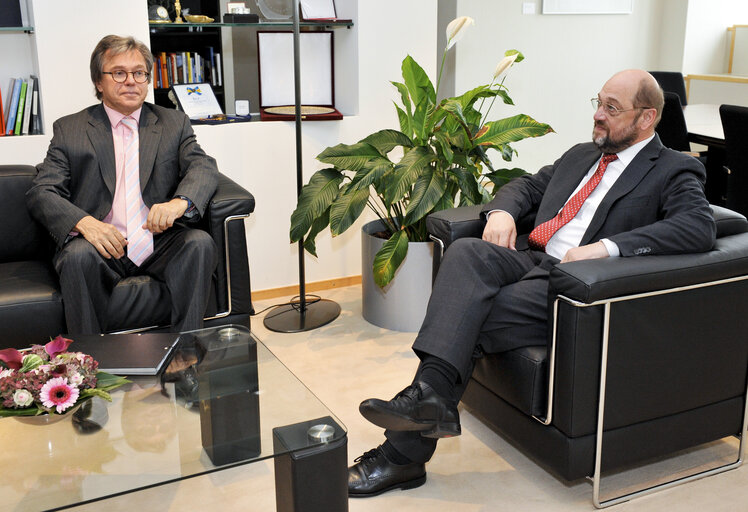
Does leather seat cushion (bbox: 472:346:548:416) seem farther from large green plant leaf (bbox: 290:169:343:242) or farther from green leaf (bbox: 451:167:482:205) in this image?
large green plant leaf (bbox: 290:169:343:242)

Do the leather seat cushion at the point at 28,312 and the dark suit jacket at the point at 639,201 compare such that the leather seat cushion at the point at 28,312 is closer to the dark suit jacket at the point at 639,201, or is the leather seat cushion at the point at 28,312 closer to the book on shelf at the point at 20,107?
the book on shelf at the point at 20,107

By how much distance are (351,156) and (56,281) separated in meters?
1.24

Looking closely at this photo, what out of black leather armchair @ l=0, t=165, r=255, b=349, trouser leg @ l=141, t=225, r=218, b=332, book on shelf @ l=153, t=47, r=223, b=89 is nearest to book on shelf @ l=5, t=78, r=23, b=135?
black leather armchair @ l=0, t=165, r=255, b=349

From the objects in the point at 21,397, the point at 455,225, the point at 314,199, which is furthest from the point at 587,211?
the point at 21,397

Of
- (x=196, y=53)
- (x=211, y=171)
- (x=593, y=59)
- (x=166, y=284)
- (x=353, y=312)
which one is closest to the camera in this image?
(x=166, y=284)

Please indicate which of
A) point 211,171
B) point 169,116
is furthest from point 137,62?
point 211,171

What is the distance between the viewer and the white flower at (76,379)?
1.80 metres

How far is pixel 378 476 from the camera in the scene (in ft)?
7.38

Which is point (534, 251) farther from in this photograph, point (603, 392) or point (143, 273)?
point (143, 273)

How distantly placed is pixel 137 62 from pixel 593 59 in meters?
3.93

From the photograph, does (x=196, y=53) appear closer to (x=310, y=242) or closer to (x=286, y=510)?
(x=310, y=242)

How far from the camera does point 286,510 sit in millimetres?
1746

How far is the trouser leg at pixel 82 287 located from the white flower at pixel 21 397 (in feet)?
2.79

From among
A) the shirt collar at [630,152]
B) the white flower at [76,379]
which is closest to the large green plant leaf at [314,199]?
the shirt collar at [630,152]
